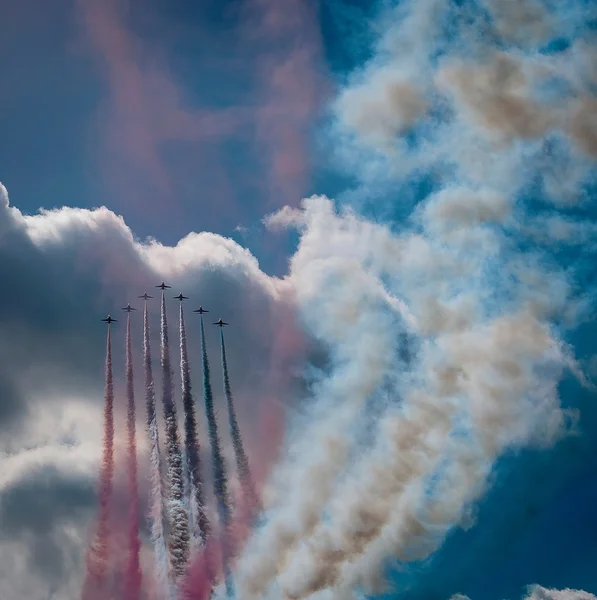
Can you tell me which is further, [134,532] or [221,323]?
[221,323]

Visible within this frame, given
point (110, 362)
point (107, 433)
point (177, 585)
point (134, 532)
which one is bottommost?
point (177, 585)

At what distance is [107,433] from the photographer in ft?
347

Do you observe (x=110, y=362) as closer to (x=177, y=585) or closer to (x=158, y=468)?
(x=158, y=468)

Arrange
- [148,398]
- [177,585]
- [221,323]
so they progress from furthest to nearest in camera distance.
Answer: [221,323]
[148,398]
[177,585]

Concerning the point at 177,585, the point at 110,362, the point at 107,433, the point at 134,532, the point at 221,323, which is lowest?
the point at 177,585

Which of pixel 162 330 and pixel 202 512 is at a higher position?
pixel 162 330

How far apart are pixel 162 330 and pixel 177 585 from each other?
41.5m

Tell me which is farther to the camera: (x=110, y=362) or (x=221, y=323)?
(x=221, y=323)

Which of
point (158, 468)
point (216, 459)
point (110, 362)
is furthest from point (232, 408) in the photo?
point (110, 362)

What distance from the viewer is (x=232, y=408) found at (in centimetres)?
10862

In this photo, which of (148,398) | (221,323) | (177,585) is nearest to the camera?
(177,585)

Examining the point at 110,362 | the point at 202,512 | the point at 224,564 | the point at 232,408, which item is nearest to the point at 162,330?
the point at 110,362

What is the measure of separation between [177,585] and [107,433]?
26.7 m

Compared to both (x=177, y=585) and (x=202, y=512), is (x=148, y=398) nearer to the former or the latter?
(x=202, y=512)
